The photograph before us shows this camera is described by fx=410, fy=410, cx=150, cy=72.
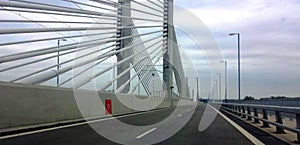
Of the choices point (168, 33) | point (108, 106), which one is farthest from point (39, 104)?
point (168, 33)

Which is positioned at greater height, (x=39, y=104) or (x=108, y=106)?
(x=39, y=104)

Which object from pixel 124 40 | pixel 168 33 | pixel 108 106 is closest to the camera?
pixel 108 106

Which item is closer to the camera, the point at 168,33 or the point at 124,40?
the point at 124,40

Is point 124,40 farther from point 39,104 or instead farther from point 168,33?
point 39,104

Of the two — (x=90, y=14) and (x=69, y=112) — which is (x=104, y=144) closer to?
(x=69, y=112)

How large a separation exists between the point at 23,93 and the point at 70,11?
21.3 ft

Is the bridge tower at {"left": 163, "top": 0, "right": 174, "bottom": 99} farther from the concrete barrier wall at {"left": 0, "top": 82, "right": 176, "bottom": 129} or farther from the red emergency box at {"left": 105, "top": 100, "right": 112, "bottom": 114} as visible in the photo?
the concrete barrier wall at {"left": 0, "top": 82, "right": 176, "bottom": 129}

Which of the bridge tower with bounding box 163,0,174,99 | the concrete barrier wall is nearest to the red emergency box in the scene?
the concrete barrier wall

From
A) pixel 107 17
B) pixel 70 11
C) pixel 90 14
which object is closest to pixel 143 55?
pixel 107 17

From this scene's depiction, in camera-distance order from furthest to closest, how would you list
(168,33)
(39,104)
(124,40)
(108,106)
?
(168,33) → (124,40) → (108,106) → (39,104)

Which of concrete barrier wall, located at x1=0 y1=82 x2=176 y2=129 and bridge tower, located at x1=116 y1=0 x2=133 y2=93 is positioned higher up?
bridge tower, located at x1=116 y1=0 x2=133 y2=93

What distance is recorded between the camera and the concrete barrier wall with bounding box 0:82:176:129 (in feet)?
40.9

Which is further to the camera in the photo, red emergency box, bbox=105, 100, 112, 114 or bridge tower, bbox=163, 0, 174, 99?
bridge tower, bbox=163, 0, 174, 99

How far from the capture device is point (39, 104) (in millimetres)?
14367
